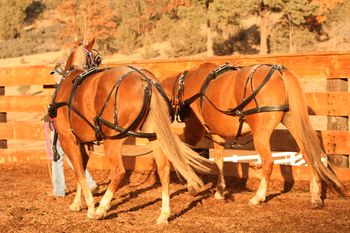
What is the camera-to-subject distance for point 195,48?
34.4 meters

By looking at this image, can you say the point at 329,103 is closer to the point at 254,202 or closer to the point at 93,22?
the point at 254,202

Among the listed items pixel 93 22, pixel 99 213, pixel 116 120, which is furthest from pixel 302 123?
pixel 93 22

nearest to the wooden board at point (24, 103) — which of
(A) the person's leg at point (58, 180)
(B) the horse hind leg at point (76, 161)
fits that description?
(A) the person's leg at point (58, 180)

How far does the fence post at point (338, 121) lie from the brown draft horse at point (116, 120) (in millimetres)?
2608

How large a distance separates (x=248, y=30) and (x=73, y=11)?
1377cm

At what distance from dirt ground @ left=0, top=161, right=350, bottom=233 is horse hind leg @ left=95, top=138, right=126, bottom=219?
0.50 ft

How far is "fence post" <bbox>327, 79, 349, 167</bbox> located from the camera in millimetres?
7410

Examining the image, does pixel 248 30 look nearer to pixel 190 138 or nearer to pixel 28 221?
pixel 190 138

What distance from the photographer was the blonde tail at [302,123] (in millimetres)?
6012

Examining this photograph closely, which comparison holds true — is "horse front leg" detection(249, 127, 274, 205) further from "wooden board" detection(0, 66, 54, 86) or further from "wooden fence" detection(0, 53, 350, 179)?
"wooden board" detection(0, 66, 54, 86)

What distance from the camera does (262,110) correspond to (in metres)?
6.05

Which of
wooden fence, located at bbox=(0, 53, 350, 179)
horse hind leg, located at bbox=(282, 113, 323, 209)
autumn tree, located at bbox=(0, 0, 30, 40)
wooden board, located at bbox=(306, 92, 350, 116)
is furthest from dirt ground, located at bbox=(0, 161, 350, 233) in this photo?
autumn tree, located at bbox=(0, 0, 30, 40)

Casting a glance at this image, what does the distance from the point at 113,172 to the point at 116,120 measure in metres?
0.57

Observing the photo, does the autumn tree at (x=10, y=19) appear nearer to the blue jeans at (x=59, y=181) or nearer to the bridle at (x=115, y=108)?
the blue jeans at (x=59, y=181)
